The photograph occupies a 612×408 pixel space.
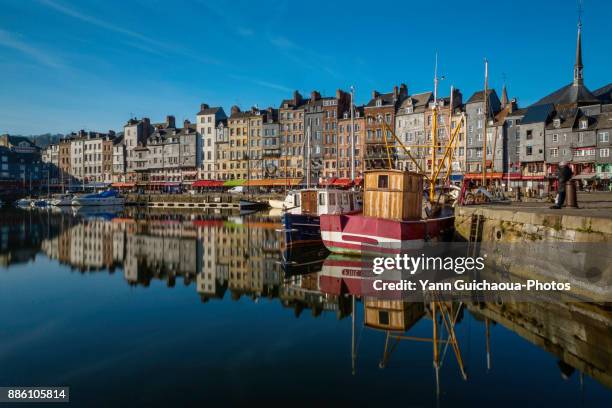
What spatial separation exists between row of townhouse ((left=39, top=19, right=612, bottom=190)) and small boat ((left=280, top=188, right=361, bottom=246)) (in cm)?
1035

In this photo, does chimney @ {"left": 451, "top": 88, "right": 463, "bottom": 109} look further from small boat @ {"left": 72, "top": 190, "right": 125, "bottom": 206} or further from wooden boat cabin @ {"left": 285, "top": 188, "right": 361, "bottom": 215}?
small boat @ {"left": 72, "top": 190, "right": 125, "bottom": 206}

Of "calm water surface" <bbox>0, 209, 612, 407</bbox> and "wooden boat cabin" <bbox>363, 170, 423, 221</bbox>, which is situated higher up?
"wooden boat cabin" <bbox>363, 170, 423, 221</bbox>

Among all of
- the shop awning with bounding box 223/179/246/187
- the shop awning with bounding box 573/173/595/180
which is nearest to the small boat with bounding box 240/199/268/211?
the shop awning with bounding box 223/179/246/187

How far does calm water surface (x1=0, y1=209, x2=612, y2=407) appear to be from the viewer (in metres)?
7.94

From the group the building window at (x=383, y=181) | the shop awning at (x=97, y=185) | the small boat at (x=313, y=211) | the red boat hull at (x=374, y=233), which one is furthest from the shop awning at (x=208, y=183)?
the building window at (x=383, y=181)

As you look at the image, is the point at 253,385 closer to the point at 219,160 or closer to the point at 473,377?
the point at 473,377

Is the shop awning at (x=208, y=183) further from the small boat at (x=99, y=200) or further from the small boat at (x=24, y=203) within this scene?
the small boat at (x=24, y=203)

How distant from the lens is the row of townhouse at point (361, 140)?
165 feet

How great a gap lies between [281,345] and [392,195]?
1108cm

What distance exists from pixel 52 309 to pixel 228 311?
5382 mm

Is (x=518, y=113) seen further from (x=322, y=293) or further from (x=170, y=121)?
(x=170, y=121)

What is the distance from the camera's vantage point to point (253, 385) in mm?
8172

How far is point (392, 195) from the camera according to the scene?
782 inches

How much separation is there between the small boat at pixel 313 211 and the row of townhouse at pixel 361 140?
1035cm
